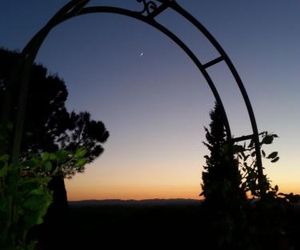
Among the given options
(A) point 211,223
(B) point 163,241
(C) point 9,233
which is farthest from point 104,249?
(C) point 9,233

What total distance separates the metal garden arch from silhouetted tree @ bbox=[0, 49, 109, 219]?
1464 cm

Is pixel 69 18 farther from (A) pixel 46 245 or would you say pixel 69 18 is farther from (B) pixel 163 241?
(A) pixel 46 245

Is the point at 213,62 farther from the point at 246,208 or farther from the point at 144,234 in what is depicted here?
the point at 144,234

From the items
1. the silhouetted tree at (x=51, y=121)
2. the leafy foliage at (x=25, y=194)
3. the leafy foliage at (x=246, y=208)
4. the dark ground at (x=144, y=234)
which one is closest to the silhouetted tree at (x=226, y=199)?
the leafy foliage at (x=246, y=208)

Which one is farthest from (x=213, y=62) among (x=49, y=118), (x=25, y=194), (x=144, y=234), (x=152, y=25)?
(x=49, y=118)

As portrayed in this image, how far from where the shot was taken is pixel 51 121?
23344 millimetres

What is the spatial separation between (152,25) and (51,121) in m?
19.0

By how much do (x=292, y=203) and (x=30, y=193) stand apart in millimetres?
4050

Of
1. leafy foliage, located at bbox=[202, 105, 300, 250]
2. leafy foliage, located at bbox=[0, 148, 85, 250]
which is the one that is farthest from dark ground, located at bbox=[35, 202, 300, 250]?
leafy foliage, located at bbox=[0, 148, 85, 250]

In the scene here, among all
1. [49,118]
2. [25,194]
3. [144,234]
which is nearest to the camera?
[25,194]

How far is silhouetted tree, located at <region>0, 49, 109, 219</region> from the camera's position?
21156 mm

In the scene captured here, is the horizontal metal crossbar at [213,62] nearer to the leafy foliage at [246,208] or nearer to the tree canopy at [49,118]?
the leafy foliage at [246,208]

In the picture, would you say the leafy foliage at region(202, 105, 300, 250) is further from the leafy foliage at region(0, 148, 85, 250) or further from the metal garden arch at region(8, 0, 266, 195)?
the leafy foliage at region(0, 148, 85, 250)

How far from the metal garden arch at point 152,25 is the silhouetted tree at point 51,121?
14.6m
